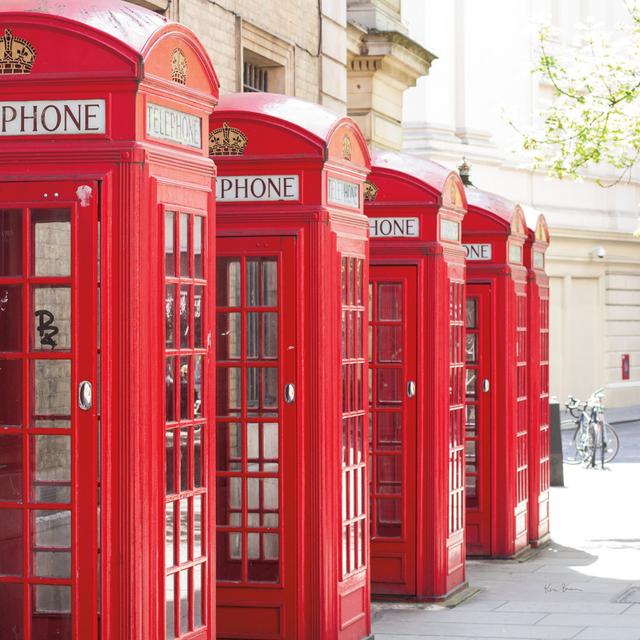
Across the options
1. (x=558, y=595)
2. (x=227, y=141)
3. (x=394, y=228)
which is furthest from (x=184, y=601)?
(x=558, y=595)

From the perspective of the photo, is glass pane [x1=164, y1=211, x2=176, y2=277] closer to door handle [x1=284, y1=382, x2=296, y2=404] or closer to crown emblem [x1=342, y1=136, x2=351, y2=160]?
door handle [x1=284, y1=382, x2=296, y2=404]

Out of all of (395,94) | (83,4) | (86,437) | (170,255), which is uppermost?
(395,94)

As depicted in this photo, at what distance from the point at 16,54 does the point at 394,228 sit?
4410 millimetres

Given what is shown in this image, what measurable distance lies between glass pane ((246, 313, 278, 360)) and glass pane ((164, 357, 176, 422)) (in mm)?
1681

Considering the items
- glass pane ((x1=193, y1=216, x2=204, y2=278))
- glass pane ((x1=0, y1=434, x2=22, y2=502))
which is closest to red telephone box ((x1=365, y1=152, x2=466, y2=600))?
glass pane ((x1=193, y1=216, x2=204, y2=278))

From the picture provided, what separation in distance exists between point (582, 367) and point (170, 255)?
29.1 meters

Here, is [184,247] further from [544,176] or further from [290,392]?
[544,176]

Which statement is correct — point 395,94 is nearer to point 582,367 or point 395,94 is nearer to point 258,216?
point 258,216

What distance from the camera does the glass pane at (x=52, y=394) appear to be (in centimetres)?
598

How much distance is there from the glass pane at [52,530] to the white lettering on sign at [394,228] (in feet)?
14.5

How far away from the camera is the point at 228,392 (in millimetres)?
8047

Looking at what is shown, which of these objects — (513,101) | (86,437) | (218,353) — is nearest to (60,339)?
(86,437)

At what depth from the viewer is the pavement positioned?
939cm

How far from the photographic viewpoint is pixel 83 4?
6.19 meters
